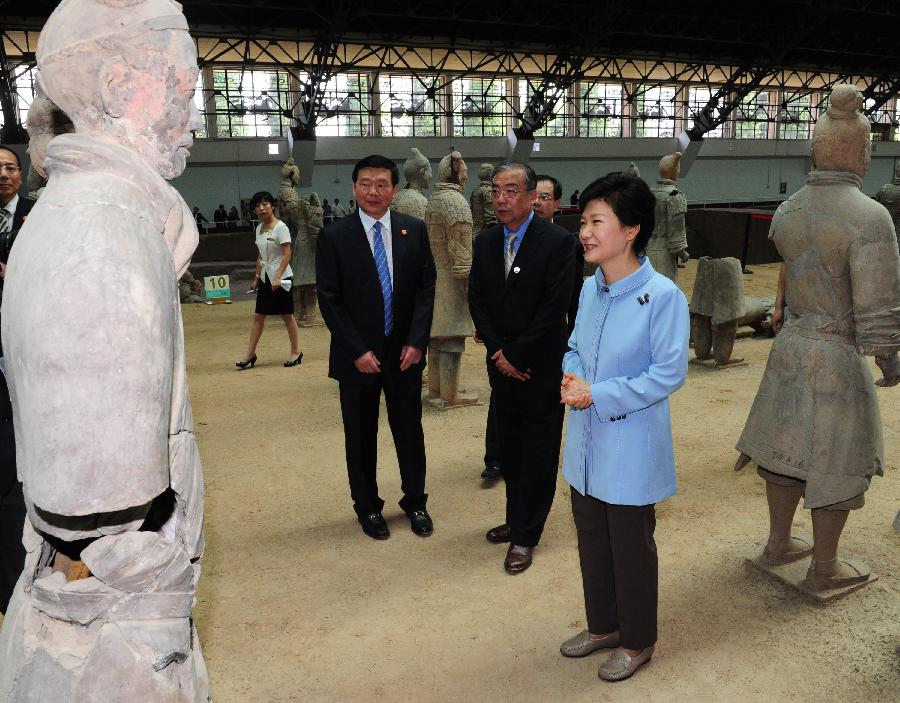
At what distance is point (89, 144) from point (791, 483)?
3044mm

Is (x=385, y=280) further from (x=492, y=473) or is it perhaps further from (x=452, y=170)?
(x=452, y=170)

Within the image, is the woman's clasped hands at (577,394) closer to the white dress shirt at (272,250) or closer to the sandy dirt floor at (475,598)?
the sandy dirt floor at (475,598)

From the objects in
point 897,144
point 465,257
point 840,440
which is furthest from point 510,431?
point 897,144

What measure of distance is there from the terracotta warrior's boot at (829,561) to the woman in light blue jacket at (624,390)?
0.97m

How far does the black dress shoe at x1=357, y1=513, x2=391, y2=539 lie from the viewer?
398 centimetres

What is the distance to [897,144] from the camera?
27312mm

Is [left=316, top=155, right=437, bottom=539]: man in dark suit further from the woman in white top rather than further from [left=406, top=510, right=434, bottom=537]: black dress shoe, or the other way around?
the woman in white top

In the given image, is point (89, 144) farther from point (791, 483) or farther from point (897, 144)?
point (897, 144)

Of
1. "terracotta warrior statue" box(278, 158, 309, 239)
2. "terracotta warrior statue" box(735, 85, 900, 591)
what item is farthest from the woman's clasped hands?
"terracotta warrior statue" box(278, 158, 309, 239)

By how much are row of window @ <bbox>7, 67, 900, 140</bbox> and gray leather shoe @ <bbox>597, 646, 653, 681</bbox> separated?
630 inches

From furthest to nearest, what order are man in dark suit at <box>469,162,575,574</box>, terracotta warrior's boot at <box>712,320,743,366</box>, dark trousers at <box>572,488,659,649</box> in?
1. terracotta warrior's boot at <box>712,320,743,366</box>
2. man in dark suit at <box>469,162,575,574</box>
3. dark trousers at <box>572,488,659,649</box>

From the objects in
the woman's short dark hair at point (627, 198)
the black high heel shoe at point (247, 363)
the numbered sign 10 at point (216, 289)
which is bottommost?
the black high heel shoe at point (247, 363)

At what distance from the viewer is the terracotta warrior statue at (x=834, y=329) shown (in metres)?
2.97

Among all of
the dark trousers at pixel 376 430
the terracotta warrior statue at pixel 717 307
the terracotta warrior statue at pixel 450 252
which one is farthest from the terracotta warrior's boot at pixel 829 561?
the terracotta warrior statue at pixel 717 307
